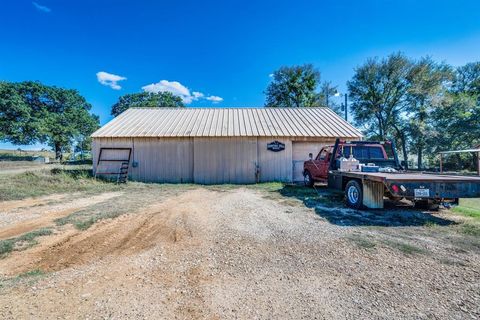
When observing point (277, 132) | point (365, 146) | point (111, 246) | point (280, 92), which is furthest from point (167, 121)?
point (280, 92)

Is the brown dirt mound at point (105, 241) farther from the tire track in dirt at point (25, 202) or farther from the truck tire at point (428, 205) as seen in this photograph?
the truck tire at point (428, 205)

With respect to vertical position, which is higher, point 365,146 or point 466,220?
point 365,146

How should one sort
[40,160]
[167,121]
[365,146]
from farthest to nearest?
[40,160] → [167,121] → [365,146]

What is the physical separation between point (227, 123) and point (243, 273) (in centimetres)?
1282

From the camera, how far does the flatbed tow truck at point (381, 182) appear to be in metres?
5.37

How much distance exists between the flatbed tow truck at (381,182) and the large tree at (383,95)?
20562 millimetres

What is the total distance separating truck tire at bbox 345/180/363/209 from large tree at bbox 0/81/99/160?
116 ft

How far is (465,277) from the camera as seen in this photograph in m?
3.03

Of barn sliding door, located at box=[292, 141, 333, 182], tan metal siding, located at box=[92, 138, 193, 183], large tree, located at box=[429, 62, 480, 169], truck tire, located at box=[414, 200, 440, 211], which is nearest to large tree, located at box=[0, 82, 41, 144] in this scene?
tan metal siding, located at box=[92, 138, 193, 183]

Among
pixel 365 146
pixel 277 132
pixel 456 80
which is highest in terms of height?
pixel 456 80

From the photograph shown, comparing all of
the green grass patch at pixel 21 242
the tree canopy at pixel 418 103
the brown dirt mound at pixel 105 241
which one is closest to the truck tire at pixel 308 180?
the brown dirt mound at pixel 105 241

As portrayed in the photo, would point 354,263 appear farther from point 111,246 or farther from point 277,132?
point 277,132

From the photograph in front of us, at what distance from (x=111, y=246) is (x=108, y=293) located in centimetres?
171

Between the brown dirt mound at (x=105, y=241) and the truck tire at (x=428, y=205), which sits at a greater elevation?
the truck tire at (x=428, y=205)
